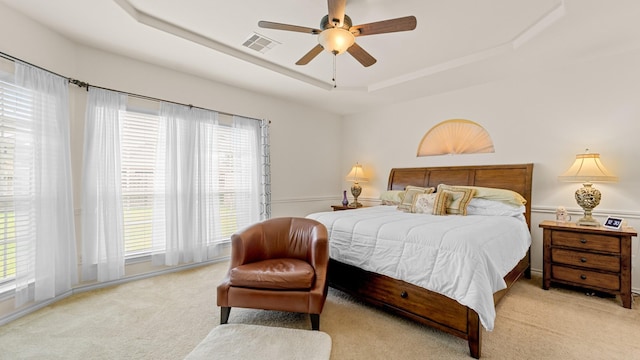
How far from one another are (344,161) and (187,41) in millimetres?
3679

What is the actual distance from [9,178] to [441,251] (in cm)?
359

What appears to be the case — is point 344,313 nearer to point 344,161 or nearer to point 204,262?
point 204,262

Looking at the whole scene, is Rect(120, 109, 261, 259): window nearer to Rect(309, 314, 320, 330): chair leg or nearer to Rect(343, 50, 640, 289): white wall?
Rect(309, 314, 320, 330): chair leg

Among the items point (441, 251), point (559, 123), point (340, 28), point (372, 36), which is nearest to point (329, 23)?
point (340, 28)

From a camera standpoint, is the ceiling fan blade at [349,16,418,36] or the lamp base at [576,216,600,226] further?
the lamp base at [576,216,600,226]

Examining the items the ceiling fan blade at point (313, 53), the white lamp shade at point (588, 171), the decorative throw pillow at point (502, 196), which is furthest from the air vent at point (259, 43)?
the white lamp shade at point (588, 171)

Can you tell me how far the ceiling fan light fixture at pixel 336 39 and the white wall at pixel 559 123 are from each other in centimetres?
278

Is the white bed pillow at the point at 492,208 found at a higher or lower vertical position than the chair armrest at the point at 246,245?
higher

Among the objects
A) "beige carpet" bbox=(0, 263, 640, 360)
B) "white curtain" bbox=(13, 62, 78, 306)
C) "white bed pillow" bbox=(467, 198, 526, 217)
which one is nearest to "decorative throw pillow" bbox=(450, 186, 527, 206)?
"white bed pillow" bbox=(467, 198, 526, 217)

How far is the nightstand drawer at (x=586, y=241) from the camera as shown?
2.59 m

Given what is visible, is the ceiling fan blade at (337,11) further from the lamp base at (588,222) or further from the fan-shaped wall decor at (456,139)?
the lamp base at (588,222)

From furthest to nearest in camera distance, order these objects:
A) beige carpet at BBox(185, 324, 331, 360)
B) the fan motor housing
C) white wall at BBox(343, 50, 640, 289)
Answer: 1. white wall at BBox(343, 50, 640, 289)
2. the fan motor housing
3. beige carpet at BBox(185, 324, 331, 360)

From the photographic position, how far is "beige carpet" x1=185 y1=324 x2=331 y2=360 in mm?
1810

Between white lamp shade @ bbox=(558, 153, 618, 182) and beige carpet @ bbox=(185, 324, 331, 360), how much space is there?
10.0 feet
